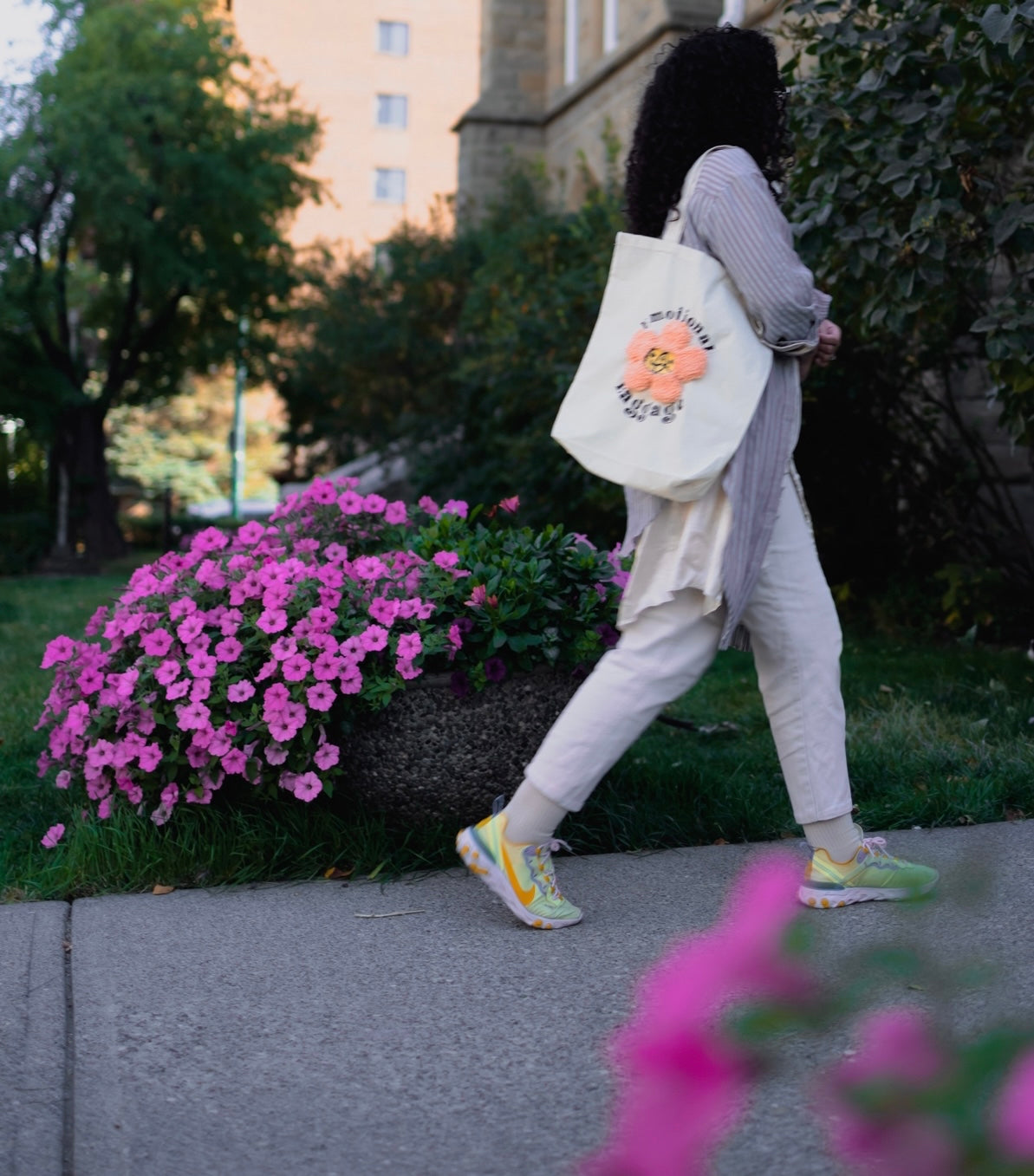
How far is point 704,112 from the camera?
303 centimetres

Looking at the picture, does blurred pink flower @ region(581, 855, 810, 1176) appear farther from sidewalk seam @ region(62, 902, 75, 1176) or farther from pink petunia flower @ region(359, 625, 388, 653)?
pink petunia flower @ region(359, 625, 388, 653)

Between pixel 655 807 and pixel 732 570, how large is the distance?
125cm

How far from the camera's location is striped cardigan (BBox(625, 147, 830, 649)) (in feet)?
9.25

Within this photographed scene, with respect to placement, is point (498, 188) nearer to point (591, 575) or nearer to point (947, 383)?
point (947, 383)

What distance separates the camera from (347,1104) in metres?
2.18

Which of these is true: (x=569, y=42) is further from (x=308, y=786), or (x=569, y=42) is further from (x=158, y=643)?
(x=308, y=786)

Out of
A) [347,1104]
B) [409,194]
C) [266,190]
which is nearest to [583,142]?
[266,190]

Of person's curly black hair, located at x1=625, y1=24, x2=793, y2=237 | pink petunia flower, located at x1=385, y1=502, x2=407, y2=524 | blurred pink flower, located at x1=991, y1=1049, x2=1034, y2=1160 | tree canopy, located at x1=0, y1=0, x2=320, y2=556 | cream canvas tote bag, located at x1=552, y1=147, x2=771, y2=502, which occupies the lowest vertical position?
blurred pink flower, located at x1=991, y1=1049, x2=1034, y2=1160

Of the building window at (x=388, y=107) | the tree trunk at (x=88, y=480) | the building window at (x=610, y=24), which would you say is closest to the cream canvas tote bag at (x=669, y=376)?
the building window at (x=610, y=24)

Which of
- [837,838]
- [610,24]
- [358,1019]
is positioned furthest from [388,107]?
[358,1019]

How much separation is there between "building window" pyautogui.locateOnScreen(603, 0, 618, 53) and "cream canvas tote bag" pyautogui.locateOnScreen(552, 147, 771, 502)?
52.8 feet

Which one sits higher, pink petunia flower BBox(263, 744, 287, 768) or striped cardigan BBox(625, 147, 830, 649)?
striped cardigan BBox(625, 147, 830, 649)

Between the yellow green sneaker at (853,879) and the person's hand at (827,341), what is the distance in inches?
43.1

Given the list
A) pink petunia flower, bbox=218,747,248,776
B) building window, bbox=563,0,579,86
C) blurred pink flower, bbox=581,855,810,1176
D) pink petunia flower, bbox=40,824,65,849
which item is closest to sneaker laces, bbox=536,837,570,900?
pink petunia flower, bbox=218,747,248,776
